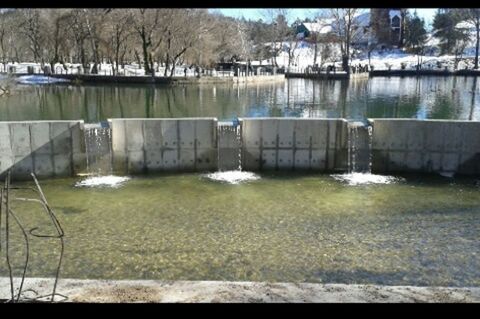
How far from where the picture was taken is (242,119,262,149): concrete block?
12547 mm

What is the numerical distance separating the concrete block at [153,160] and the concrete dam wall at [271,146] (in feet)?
0.08

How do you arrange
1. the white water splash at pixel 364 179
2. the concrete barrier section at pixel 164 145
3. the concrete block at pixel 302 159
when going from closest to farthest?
the white water splash at pixel 364 179
the concrete barrier section at pixel 164 145
the concrete block at pixel 302 159

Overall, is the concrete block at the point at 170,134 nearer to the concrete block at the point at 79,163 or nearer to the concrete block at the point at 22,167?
the concrete block at the point at 79,163

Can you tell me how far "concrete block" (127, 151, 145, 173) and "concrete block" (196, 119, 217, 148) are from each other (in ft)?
4.96

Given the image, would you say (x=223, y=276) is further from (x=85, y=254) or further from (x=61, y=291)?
(x=61, y=291)

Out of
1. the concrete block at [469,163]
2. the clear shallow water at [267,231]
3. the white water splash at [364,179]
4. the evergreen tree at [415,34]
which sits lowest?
the clear shallow water at [267,231]

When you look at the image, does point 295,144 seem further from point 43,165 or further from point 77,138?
point 43,165

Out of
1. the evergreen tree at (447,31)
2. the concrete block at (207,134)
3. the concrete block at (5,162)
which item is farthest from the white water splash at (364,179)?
the evergreen tree at (447,31)

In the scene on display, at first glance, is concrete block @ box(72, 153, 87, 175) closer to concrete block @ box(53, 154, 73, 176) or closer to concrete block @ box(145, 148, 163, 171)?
concrete block @ box(53, 154, 73, 176)

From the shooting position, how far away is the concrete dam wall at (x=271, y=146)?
472 inches

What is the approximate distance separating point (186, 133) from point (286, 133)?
2600mm

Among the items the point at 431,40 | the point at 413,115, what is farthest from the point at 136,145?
the point at 431,40

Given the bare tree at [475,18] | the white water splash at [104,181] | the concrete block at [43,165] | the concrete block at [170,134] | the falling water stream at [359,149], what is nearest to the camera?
the white water splash at [104,181]
